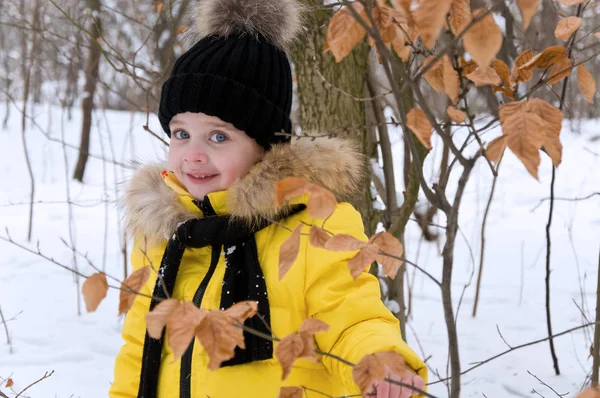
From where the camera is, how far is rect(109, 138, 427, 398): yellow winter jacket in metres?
1.59

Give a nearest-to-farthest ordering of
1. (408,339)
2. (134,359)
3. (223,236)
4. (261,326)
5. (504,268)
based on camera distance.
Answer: (261,326) → (223,236) → (134,359) → (408,339) → (504,268)

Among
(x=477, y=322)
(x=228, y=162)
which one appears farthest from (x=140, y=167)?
(x=477, y=322)

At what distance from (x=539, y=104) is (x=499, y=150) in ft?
0.35

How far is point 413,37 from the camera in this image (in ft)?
4.66

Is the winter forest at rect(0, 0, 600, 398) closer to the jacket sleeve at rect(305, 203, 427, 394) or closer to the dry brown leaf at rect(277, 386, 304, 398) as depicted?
the dry brown leaf at rect(277, 386, 304, 398)

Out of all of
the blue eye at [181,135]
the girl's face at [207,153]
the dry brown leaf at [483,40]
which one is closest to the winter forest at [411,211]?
the dry brown leaf at [483,40]

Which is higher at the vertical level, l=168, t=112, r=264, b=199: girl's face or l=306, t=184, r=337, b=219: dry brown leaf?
l=168, t=112, r=264, b=199: girl's face

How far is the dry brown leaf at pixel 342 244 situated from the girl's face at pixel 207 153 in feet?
2.50

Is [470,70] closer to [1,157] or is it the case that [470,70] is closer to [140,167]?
[140,167]

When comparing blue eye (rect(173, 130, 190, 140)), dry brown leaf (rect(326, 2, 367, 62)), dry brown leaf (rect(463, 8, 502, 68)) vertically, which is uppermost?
blue eye (rect(173, 130, 190, 140))

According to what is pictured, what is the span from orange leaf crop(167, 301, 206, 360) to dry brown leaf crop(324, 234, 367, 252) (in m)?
0.27

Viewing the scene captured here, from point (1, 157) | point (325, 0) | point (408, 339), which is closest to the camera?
point (325, 0)

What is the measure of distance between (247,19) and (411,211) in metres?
1.09

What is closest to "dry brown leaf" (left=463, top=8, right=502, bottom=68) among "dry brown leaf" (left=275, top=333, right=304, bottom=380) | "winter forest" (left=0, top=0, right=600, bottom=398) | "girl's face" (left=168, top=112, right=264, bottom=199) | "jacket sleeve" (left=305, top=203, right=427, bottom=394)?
"winter forest" (left=0, top=0, right=600, bottom=398)
